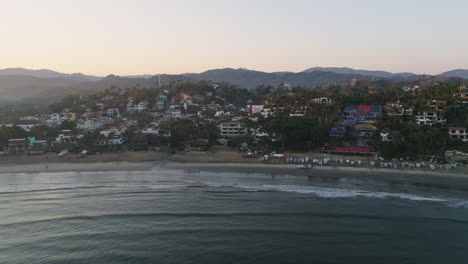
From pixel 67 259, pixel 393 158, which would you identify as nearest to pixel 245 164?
pixel 393 158

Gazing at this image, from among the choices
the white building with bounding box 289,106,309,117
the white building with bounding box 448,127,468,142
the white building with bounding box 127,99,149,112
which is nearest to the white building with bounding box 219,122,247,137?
the white building with bounding box 289,106,309,117

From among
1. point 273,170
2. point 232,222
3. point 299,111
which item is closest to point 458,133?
point 299,111

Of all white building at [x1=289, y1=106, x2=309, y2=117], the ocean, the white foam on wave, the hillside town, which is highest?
white building at [x1=289, y1=106, x2=309, y2=117]

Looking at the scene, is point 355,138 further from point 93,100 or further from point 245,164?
point 93,100

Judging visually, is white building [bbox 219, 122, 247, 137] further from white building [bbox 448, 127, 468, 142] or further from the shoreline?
white building [bbox 448, 127, 468, 142]

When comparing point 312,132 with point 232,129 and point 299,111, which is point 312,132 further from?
point 232,129

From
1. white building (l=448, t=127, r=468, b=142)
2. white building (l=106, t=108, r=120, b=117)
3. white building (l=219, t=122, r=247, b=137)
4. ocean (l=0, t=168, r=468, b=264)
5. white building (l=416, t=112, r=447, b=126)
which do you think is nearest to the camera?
ocean (l=0, t=168, r=468, b=264)
